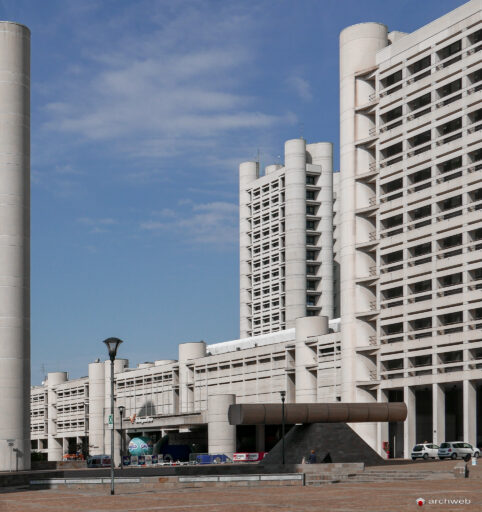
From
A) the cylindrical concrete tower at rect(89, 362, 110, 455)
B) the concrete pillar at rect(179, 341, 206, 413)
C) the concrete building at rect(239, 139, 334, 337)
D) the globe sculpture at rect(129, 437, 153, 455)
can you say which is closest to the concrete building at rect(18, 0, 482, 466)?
the globe sculpture at rect(129, 437, 153, 455)

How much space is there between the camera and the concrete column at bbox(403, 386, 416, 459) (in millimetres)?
89625

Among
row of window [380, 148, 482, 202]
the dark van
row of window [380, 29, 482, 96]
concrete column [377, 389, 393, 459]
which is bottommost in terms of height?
the dark van

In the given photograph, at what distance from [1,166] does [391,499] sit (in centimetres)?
4878

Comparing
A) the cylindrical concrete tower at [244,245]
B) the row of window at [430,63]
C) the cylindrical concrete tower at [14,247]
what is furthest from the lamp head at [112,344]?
the cylindrical concrete tower at [244,245]

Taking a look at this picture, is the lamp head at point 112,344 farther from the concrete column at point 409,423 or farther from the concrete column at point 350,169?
the concrete column at point 350,169

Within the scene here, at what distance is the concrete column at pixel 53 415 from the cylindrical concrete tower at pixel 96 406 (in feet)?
66.5

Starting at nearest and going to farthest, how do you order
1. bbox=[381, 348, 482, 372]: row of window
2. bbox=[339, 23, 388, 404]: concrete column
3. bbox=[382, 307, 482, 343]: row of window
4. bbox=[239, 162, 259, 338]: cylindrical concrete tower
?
1. bbox=[381, 348, 482, 372]: row of window
2. bbox=[382, 307, 482, 343]: row of window
3. bbox=[339, 23, 388, 404]: concrete column
4. bbox=[239, 162, 259, 338]: cylindrical concrete tower

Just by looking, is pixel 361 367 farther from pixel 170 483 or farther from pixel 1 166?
pixel 170 483

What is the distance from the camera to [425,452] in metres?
79.4

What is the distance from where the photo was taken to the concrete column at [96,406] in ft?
525

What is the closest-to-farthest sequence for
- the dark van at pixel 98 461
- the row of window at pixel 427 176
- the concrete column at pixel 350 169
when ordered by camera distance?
the row of window at pixel 427 176 < the dark van at pixel 98 461 < the concrete column at pixel 350 169

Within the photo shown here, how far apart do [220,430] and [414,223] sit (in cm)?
3431

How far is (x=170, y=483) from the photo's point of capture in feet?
150

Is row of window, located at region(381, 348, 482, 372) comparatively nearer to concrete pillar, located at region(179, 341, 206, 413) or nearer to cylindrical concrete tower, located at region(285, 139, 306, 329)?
concrete pillar, located at region(179, 341, 206, 413)
